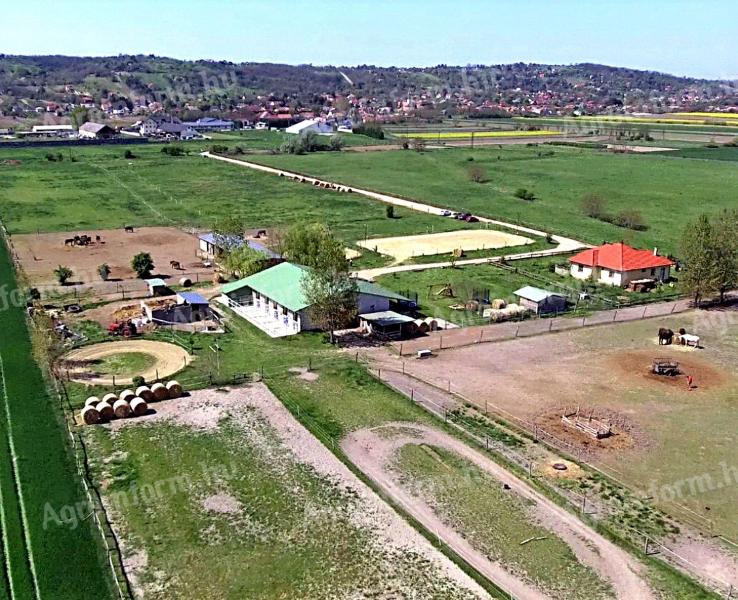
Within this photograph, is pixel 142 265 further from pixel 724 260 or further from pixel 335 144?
pixel 335 144

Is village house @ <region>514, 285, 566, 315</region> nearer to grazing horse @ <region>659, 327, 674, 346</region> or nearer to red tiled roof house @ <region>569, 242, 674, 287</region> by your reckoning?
grazing horse @ <region>659, 327, 674, 346</region>

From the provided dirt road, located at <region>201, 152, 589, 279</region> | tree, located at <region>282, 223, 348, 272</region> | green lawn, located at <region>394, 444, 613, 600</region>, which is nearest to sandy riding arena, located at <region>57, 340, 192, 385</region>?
tree, located at <region>282, 223, 348, 272</region>

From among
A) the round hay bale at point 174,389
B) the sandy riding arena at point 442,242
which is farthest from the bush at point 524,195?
the round hay bale at point 174,389

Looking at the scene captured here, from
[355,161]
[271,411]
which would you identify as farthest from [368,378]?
[355,161]

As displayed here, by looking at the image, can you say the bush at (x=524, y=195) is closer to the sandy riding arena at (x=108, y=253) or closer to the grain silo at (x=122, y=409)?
the sandy riding arena at (x=108, y=253)

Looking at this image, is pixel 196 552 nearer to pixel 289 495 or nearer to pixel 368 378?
pixel 289 495
